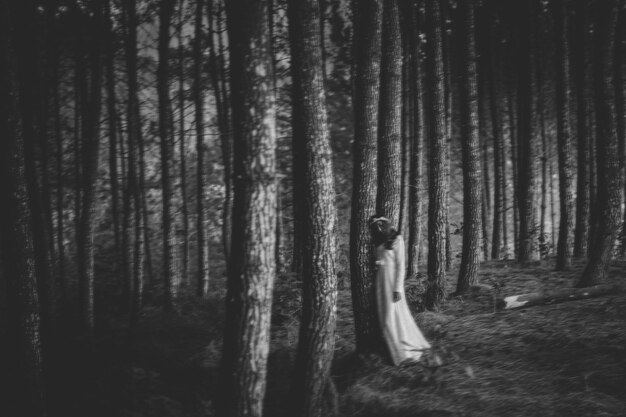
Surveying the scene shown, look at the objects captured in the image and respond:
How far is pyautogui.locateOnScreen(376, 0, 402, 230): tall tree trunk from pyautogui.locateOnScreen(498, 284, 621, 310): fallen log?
3.30 meters

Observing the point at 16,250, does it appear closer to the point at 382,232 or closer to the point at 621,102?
the point at 382,232

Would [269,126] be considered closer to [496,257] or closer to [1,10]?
[1,10]

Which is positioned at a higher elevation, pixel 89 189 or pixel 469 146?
pixel 469 146

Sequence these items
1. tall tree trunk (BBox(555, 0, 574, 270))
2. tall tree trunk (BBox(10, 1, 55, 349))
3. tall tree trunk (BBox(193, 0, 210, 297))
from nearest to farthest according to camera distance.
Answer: tall tree trunk (BBox(10, 1, 55, 349)), tall tree trunk (BBox(555, 0, 574, 270)), tall tree trunk (BBox(193, 0, 210, 297))

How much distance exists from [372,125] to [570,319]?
470 cm

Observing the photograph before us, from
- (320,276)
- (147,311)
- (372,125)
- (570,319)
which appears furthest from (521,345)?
(147,311)

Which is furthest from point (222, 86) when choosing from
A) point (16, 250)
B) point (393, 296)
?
point (393, 296)

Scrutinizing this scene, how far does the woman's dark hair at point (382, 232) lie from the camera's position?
6297 mm

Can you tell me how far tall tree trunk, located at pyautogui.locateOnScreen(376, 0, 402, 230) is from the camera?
271 inches

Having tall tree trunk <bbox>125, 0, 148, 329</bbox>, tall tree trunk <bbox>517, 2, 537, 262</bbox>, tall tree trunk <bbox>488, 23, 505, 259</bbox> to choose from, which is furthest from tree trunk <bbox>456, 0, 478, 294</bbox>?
tall tree trunk <bbox>125, 0, 148, 329</bbox>

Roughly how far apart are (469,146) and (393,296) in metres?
4.81

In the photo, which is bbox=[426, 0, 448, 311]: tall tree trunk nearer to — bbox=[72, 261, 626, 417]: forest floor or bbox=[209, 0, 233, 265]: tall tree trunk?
bbox=[72, 261, 626, 417]: forest floor

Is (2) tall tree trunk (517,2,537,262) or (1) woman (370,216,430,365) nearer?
(1) woman (370,216,430,365)

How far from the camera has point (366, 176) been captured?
655 cm
